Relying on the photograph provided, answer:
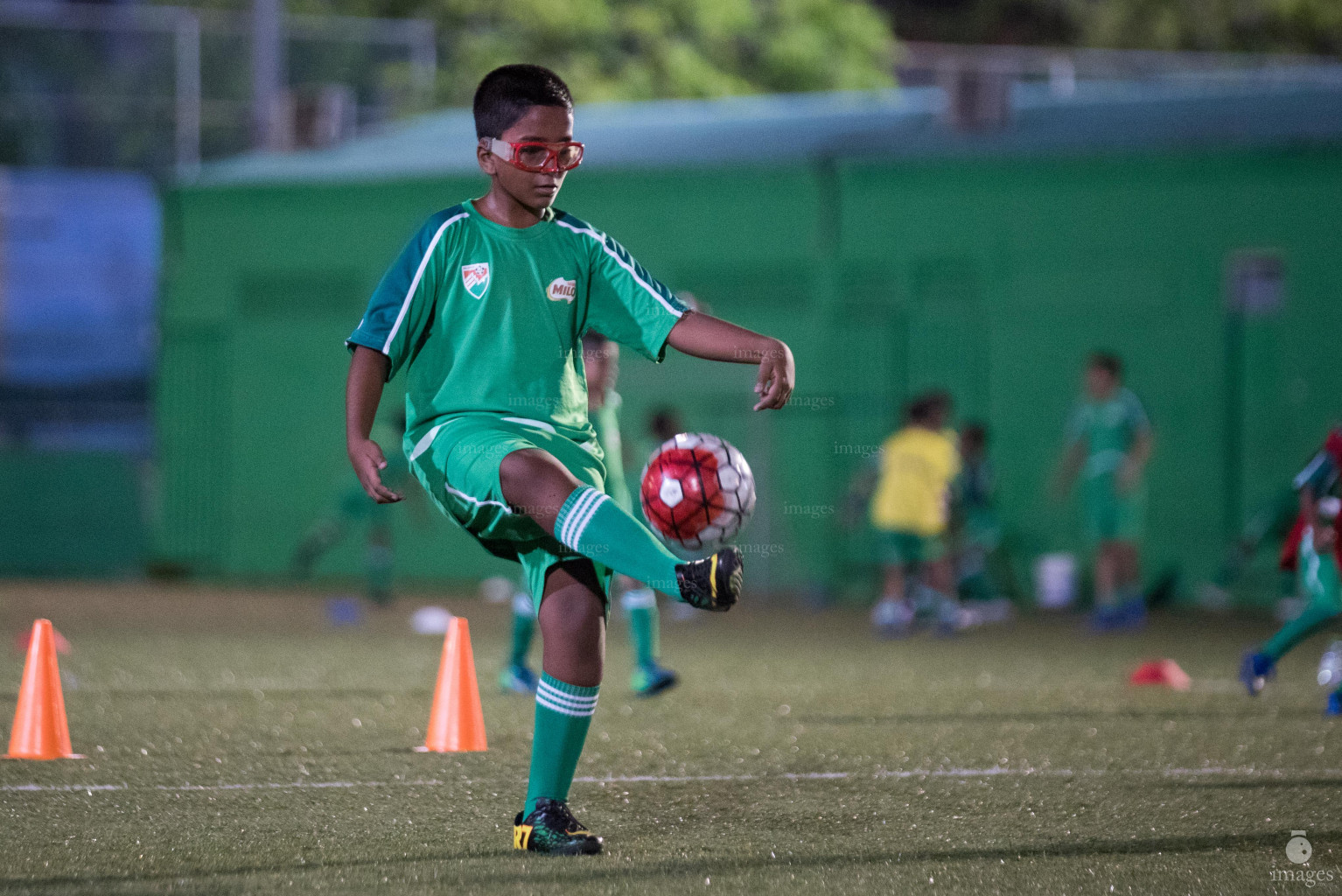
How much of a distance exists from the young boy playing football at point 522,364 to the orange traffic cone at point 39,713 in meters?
2.47

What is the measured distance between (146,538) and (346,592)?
3544 mm

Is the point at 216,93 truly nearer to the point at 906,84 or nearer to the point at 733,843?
the point at 906,84

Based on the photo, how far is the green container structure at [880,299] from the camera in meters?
16.9

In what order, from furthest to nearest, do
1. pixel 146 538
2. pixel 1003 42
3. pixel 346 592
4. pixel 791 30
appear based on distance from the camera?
pixel 1003 42
pixel 791 30
pixel 146 538
pixel 346 592

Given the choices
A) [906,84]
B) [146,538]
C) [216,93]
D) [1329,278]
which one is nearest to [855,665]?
[1329,278]

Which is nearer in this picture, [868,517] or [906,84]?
[868,517]

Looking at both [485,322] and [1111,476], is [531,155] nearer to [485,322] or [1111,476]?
[485,322]

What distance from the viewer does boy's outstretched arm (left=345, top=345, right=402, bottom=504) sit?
4.78m

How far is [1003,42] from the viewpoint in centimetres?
4347

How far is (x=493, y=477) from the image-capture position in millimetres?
4656

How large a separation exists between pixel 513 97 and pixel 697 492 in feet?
4.06

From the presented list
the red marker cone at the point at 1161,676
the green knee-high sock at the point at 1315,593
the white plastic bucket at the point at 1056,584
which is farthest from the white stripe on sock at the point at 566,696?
the white plastic bucket at the point at 1056,584

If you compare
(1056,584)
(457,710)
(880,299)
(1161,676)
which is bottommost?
(1056,584)

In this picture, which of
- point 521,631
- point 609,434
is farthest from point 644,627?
point 609,434
